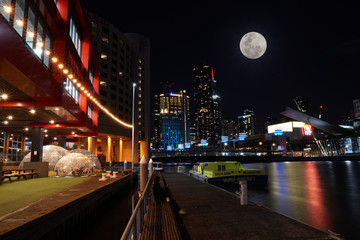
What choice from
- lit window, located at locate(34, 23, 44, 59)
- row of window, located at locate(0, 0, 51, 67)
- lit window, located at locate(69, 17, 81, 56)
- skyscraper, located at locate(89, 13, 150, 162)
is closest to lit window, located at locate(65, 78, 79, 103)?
lit window, located at locate(69, 17, 81, 56)

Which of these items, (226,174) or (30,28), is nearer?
(30,28)

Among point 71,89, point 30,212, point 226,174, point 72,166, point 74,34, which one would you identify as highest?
point 74,34

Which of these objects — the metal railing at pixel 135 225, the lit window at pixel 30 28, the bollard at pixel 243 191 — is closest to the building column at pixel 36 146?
the lit window at pixel 30 28

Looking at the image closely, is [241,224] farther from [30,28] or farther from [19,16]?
[30,28]

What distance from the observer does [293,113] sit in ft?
393

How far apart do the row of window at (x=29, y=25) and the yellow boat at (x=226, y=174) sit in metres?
18.2

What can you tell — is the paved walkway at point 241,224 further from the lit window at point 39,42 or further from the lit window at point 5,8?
the lit window at point 39,42

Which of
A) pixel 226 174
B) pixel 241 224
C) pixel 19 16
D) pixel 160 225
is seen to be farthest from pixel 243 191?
pixel 19 16

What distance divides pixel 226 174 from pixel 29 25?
2134 centimetres

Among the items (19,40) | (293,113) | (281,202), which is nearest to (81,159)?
(19,40)

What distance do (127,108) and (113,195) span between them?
2164 inches

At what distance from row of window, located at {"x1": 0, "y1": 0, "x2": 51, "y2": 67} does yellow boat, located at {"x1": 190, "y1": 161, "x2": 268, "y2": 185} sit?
18244 millimetres

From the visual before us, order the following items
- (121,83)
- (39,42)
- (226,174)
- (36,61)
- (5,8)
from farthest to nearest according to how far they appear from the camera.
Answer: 1. (121,83)
2. (226,174)
3. (39,42)
4. (36,61)
5. (5,8)

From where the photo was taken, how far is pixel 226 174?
79.8ft
